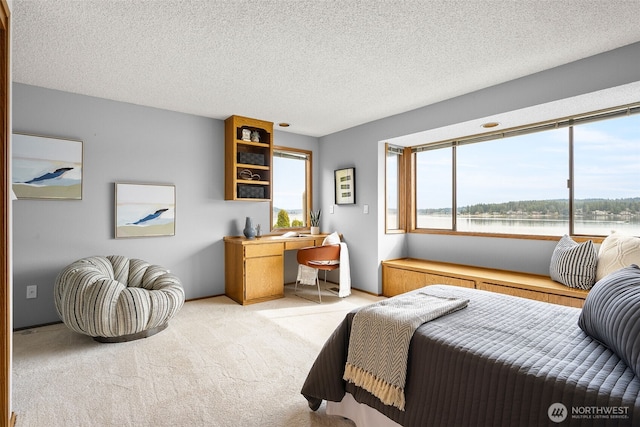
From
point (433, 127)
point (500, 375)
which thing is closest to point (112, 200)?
point (433, 127)

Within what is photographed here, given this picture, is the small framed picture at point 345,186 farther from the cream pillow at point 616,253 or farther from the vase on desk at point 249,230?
the cream pillow at point 616,253

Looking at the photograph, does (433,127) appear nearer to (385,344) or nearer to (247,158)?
(247,158)

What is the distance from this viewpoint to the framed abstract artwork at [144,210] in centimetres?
380

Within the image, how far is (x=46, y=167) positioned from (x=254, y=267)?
2451mm

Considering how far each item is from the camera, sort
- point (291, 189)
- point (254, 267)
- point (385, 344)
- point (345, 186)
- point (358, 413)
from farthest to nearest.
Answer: point (291, 189) → point (345, 186) → point (254, 267) → point (358, 413) → point (385, 344)

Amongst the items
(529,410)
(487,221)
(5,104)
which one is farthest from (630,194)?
(5,104)

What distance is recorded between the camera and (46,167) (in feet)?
11.0

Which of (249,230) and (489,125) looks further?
(249,230)

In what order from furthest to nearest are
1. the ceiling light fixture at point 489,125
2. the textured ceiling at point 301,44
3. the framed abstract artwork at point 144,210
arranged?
the framed abstract artwork at point 144,210
the ceiling light fixture at point 489,125
the textured ceiling at point 301,44

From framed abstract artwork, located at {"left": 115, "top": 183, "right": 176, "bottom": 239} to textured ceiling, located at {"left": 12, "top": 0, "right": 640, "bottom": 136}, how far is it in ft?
3.53

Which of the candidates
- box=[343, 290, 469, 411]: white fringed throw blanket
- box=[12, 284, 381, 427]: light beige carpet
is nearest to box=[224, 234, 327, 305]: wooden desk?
box=[12, 284, 381, 427]: light beige carpet

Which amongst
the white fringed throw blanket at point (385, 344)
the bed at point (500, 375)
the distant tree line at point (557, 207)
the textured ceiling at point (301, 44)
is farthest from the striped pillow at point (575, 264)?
the white fringed throw blanket at point (385, 344)

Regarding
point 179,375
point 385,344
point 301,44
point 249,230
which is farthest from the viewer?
point 249,230

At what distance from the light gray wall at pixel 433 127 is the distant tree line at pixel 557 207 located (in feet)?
1.17
